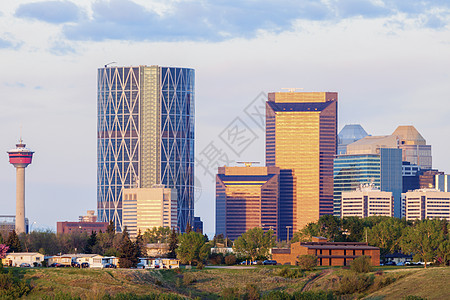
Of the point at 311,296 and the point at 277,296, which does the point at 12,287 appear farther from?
the point at 311,296

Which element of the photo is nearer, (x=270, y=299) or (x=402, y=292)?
(x=270, y=299)

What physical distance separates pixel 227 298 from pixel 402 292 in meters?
38.1

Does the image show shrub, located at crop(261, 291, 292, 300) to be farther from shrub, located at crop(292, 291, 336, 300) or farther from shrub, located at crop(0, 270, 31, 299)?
shrub, located at crop(0, 270, 31, 299)

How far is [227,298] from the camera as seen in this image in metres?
191

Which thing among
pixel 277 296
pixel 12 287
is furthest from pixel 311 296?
pixel 12 287

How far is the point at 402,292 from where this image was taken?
643 ft

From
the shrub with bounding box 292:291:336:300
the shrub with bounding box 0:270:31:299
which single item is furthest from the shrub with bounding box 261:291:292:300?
the shrub with bounding box 0:270:31:299

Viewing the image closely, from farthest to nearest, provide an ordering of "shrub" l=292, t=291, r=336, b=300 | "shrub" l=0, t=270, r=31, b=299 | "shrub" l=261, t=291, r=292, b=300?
"shrub" l=0, t=270, r=31, b=299 < "shrub" l=292, t=291, r=336, b=300 < "shrub" l=261, t=291, r=292, b=300

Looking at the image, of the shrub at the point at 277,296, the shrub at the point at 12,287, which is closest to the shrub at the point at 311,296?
the shrub at the point at 277,296

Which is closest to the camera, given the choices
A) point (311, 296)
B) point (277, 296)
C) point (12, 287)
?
point (277, 296)

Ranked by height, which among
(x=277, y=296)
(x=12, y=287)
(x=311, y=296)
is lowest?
(x=311, y=296)

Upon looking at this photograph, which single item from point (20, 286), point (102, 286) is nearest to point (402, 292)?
point (102, 286)

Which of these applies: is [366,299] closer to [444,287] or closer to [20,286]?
[444,287]

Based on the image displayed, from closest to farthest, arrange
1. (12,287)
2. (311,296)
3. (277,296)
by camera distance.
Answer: (277,296), (311,296), (12,287)
